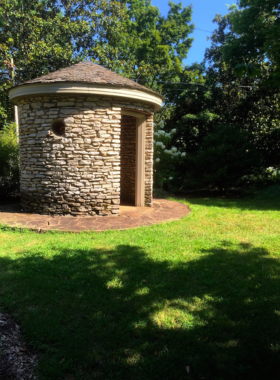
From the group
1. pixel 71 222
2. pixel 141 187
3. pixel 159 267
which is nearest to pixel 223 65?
pixel 141 187

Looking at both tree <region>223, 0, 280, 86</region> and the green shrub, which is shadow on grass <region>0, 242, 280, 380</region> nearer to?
the green shrub

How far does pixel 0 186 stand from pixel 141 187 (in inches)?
207

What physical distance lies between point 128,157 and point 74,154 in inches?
127

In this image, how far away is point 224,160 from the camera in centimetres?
1264

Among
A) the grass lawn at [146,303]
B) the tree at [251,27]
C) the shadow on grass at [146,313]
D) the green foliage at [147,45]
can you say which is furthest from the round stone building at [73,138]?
the green foliage at [147,45]

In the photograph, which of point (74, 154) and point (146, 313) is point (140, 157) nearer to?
point (74, 154)

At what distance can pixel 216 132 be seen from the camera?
13.5m

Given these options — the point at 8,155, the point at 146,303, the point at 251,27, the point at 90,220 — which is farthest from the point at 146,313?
the point at 251,27

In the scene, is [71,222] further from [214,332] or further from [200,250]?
[214,332]

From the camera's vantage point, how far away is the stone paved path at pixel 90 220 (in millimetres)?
6301

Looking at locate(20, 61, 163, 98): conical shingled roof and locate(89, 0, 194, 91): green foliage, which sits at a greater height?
locate(89, 0, 194, 91): green foliage

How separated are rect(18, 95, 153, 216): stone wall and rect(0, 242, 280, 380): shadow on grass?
8.84ft

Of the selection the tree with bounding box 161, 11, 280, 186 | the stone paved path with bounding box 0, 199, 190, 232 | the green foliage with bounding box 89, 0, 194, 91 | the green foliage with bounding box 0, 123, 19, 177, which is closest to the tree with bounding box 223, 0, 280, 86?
the tree with bounding box 161, 11, 280, 186

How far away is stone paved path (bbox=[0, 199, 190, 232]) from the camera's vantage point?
630 cm
